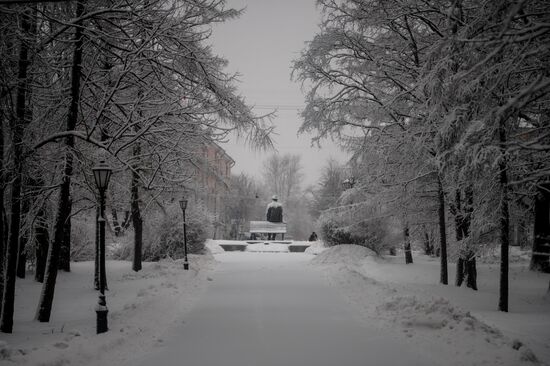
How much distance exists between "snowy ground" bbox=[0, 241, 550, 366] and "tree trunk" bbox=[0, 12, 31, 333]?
44 centimetres

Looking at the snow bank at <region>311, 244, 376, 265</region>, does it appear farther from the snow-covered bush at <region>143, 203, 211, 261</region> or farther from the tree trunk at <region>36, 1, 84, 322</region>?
the tree trunk at <region>36, 1, 84, 322</region>

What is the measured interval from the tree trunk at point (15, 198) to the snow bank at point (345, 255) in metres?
13.0

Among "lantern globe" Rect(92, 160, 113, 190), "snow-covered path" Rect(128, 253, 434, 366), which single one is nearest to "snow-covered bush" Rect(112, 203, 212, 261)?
"snow-covered path" Rect(128, 253, 434, 366)

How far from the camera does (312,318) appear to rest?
8.20 meters

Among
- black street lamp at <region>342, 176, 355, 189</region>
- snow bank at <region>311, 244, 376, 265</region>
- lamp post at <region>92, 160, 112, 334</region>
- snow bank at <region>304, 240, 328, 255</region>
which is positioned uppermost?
black street lamp at <region>342, 176, 355, 189</region>

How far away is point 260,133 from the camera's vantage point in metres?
9.62

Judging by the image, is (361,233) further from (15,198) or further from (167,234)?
(15,198)

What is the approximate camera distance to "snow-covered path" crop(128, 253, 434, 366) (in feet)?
19.0

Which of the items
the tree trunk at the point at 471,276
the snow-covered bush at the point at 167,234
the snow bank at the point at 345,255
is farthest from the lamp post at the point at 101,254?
the snow-covered bush at the point at 167,234

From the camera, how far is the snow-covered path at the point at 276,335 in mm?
5805

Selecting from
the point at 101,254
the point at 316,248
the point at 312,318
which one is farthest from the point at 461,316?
the point at 316,248

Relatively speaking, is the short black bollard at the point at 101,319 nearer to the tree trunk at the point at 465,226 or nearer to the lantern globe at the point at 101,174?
the lantern globe at the point at 101,174

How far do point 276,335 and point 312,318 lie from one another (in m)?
1.42

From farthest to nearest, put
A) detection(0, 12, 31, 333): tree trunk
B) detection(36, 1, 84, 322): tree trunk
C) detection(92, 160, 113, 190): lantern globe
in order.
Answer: detection(36, 1, 84, 322): tree trunk < detection(92, 160, 113, 190): lantern globe < detection(0, 12, 31, 333): tree trunk
